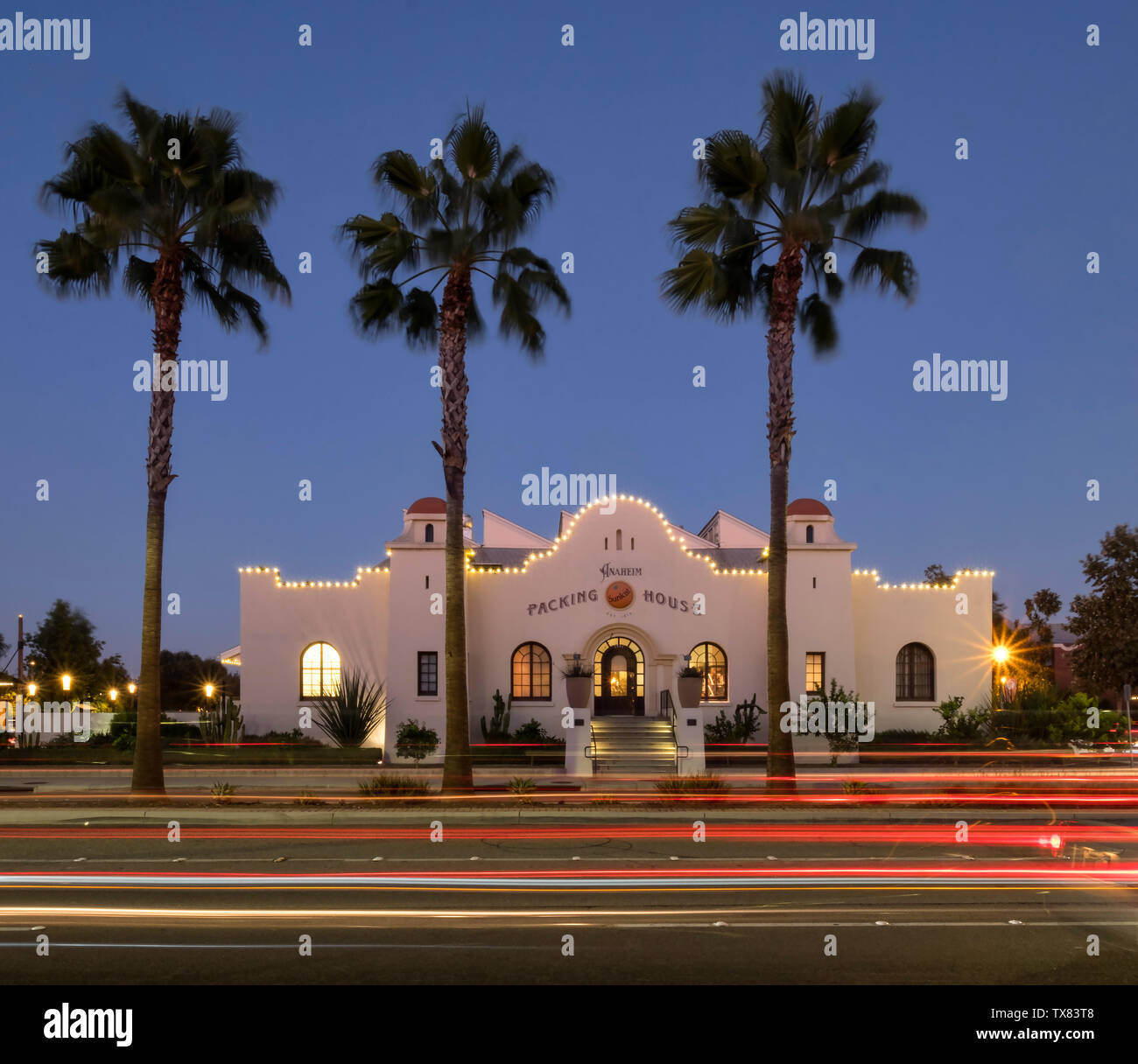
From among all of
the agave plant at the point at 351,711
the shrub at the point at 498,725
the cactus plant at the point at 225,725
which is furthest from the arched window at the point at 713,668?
the cactus plant at the point at 225,725

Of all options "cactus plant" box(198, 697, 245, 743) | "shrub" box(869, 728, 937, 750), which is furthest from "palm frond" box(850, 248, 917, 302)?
"cactus plant" box(198, 697, 245, 743)

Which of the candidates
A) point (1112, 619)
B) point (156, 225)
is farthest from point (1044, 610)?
point (156, 225)

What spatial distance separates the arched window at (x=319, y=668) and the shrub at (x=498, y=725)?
5.05 meters

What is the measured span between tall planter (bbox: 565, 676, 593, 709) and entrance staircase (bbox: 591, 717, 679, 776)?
2.73 feet

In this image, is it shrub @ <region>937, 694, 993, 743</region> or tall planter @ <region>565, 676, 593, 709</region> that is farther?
shrub @ <region>937, 694, 993, 743</region>

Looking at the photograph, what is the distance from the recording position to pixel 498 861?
11.9 m

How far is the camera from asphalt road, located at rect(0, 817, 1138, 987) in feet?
23.2

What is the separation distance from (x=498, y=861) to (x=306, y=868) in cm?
223

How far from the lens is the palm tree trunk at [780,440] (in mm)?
18719

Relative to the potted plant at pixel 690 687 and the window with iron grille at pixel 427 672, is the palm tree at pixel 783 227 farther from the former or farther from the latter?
the window with iron grille at pixel 427 672

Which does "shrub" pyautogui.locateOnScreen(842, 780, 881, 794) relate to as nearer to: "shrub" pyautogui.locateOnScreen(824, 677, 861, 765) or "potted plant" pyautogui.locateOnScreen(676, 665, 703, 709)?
"potted plant" pyautogui.locateOnScreen(676, 665, 703, 709)

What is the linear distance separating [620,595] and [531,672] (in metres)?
3.51
